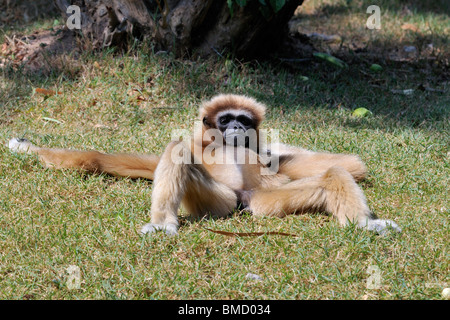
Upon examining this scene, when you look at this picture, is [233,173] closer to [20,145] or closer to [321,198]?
[321,198]

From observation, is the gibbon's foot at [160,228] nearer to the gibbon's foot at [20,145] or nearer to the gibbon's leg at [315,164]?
the gibbon's leg at [315,164]

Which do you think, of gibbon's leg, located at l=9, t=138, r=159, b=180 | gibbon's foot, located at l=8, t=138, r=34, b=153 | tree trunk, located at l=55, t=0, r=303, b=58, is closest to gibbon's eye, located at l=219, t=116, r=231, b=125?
gibbon's leg, located at l=9, t=138, r=159, b=180

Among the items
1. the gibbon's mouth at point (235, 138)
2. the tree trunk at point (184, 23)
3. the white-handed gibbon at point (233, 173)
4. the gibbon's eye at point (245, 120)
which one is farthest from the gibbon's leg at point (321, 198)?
the tree trunk at point (184, 23)

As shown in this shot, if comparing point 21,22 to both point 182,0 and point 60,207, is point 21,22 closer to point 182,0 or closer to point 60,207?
point 182,0

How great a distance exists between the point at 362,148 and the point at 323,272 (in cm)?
260

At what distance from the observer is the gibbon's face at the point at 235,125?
187 inches

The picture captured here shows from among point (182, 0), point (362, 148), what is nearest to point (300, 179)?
point (362, 148)

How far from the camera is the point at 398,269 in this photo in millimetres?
3568

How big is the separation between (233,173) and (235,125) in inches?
16.9

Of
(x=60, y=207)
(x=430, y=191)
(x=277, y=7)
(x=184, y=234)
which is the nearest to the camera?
(x=184, y=234)

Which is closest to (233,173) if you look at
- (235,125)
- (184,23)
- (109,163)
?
(235,125)

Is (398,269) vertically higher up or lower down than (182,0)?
lower down

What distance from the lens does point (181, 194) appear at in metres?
4.13

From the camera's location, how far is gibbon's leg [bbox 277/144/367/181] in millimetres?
4898
